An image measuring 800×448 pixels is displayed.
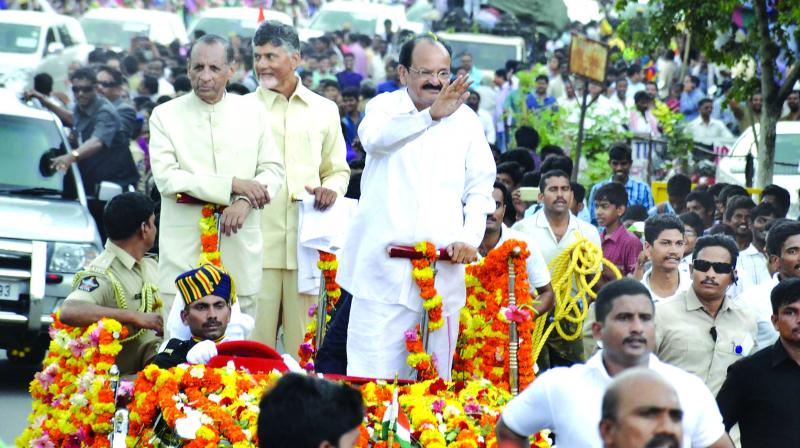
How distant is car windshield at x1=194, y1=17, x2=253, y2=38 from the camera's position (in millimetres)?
33000

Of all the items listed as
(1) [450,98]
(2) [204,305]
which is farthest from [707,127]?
(1) [450,98]

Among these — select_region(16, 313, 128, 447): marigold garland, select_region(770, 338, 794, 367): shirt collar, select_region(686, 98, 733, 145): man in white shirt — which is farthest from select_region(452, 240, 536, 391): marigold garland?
select_region(686, 98, 733, 145): man in white shirt

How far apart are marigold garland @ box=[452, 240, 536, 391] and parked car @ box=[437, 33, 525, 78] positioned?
22911mm

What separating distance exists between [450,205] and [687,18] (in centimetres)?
926

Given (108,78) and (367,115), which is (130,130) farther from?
(367,115)

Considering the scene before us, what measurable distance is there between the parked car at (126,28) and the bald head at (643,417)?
Result: 1120 inches

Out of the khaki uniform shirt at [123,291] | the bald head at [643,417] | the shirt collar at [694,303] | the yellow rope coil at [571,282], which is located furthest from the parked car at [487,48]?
the bald head at [643,417]

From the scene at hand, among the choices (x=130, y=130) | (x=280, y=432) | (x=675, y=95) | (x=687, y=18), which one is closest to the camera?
(x=280, y=432)

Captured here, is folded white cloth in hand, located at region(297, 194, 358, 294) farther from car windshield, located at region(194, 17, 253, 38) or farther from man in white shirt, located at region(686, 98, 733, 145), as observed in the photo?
car windshield, located at region(194, 17, 253, 38)

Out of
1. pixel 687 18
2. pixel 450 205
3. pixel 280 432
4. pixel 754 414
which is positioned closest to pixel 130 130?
pixel 687 18

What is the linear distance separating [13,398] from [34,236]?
1.27m

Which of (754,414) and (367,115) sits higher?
(367,115)

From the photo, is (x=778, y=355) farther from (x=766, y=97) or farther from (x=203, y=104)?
(x=766, y=97)

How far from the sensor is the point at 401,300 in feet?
27.9
